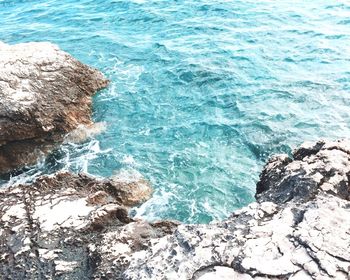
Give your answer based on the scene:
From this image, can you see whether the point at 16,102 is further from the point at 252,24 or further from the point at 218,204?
the point at 252,24

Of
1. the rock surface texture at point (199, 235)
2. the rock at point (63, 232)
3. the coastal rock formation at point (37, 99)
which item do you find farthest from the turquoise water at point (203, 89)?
the rock surface texture at point (199, 235)

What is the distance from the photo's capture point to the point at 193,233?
5414 mm

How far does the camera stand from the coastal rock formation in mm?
11094

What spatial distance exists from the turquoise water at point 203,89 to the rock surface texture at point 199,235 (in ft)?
9.34

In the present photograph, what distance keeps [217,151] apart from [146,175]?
1.95 m

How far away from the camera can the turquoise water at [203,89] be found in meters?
10.5

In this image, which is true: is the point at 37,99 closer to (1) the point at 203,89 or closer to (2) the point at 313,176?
(1) the point at 203,89

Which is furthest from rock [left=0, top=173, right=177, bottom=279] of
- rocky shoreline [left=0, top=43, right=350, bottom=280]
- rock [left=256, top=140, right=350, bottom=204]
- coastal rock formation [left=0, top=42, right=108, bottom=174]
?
coastal rock formation [left=0, top=42, right=108, bottom=174]

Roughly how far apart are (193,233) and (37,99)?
7.74 meters

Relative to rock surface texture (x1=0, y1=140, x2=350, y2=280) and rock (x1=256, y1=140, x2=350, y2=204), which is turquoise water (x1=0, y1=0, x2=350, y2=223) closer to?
rock (x1=256, y1=140, x2=350, y2=204)

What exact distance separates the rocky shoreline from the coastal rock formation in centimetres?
403

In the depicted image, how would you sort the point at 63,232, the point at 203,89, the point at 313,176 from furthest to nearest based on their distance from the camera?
the point at 203,89
the point at 63,232
the point at 313,176

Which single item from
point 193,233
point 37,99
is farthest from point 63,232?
point 37,99

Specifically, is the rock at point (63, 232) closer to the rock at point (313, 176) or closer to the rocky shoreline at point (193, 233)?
the rocky shoreline at point (193, 233)
